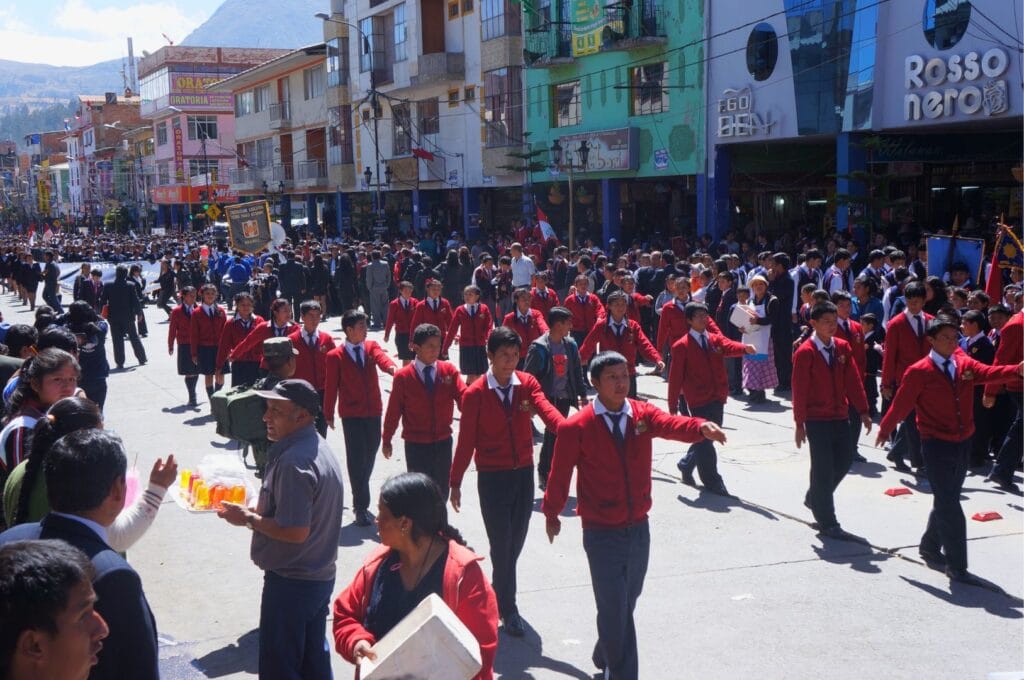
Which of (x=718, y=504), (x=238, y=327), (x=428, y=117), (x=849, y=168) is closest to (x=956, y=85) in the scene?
(x=849, y=168)

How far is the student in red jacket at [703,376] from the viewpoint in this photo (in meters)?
9.52

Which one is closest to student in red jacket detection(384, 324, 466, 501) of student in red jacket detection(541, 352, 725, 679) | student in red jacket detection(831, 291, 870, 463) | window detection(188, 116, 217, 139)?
student in red jacket detection(541, 352, 725, 679)

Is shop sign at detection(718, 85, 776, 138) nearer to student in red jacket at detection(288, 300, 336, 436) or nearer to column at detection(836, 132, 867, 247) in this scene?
column at detection(836, 132, 867, 247)

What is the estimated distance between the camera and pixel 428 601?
3.33 meters

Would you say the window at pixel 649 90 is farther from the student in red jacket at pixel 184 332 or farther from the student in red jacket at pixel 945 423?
the student in red jacket at pixel 945 423

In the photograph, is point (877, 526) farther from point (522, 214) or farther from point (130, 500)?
point (522, 214)

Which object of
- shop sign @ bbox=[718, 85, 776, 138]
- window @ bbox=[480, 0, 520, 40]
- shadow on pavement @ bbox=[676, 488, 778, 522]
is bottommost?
shadow on pavement @ bbox=[676, 488, 778, 522]

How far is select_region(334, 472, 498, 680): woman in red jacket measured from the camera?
370 cm

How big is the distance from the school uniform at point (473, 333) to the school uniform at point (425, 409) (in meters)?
4.85

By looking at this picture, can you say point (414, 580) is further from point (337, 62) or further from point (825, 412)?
point (337, 62)

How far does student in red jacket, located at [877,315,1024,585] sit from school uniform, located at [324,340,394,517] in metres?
4.04

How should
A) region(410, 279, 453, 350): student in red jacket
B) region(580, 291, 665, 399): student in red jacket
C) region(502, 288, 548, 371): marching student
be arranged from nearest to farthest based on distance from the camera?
region(580, 291, 665, 399): student in red jacket → region(502, 288, 548, 371): marching student → region(410, 279, 453, 350): student in red jacket

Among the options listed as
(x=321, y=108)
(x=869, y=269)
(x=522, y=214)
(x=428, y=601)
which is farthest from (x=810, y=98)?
(x=321, y=108)

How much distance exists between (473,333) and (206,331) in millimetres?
3881
